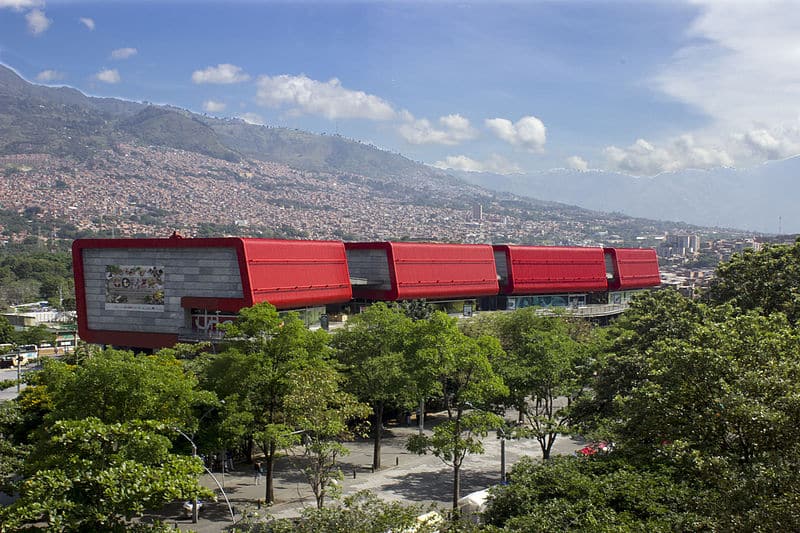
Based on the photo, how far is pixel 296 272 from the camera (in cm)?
5156

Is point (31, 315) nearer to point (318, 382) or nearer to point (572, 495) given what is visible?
point (318, 382)

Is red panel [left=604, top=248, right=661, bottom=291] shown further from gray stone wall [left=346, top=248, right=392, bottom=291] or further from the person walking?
the person walking

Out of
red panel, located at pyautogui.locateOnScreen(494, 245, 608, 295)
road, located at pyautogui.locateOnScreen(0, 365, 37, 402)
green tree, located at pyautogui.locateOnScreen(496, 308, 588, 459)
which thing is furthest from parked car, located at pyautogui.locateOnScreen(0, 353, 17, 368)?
green tree, located at pyautogui.locateOnScreen(496, 308, 588, 459)

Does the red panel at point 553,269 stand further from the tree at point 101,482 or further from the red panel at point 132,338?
the tree at point 101,482

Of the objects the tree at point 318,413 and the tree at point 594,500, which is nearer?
the tree at point 594,500

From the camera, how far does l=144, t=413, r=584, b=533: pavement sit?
31.3 meters

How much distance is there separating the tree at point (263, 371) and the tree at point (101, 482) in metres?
11.1

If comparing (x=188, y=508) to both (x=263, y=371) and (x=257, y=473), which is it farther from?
(x=263, y=371)

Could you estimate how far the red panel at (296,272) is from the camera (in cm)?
4756

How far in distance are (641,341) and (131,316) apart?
33.0 m

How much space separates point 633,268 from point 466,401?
65877 mm

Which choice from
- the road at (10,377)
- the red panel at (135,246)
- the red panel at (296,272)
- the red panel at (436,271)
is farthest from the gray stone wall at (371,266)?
the road at (10,377)

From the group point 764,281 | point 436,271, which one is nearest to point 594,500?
point 764,281

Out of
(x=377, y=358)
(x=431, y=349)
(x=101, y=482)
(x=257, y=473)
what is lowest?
(x=257, y=473)
